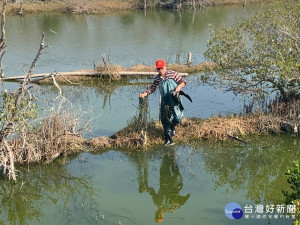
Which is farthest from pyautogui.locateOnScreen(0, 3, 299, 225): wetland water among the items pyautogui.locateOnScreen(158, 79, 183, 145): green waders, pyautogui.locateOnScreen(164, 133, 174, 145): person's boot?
pyautogui.locateOnScreen(158, 79, 183, 145): green waders

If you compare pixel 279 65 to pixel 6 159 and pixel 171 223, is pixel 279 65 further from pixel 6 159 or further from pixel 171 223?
pixel 6 159

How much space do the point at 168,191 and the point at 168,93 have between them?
175cm

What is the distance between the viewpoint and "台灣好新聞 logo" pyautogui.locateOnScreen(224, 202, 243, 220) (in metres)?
5.38

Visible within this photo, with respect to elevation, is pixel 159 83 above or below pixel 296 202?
above

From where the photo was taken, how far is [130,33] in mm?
21406

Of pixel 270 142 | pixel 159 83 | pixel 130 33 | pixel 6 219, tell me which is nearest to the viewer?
pixel 6 219

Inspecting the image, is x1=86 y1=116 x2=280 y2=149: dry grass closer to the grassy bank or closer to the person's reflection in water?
the person's reflection in water

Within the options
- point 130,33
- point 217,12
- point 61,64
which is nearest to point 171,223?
point 61,64

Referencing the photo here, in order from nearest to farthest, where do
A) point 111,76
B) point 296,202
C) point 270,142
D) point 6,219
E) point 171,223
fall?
point 296,202 < point 171,223 < point 6,219 < point 270,142 < point 111,76

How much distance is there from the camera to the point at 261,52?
8086 millimetres

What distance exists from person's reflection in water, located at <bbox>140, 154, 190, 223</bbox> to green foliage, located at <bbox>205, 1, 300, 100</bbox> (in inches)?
99.0

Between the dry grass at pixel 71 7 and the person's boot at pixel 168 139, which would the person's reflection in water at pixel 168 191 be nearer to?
the person's boot at pixel 168 139

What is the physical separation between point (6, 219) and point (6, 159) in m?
1.05

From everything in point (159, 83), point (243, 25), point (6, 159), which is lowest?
point (6, 159)
